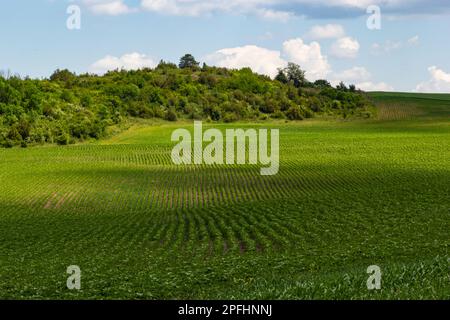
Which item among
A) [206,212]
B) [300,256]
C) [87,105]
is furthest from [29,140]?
[300,256]

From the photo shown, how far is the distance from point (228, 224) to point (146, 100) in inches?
3948

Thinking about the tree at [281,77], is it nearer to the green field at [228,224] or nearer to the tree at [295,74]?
the tree at [295,74]

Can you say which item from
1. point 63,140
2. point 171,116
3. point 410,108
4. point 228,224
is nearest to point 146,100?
point 171,116

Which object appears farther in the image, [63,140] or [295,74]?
[295,74]

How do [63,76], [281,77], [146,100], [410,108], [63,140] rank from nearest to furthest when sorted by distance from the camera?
[63,140], [410,108], [146,100], [63,76], [281,77]

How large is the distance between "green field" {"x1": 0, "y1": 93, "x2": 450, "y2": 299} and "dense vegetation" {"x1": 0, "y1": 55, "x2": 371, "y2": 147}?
20.0 m

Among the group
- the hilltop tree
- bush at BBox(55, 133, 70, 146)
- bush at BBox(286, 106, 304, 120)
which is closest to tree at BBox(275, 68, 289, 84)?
the hilltop tree

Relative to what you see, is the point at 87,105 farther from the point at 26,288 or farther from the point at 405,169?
the point at 26,288

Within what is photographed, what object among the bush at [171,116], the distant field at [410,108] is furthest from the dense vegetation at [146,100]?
the distant field at [410,108]

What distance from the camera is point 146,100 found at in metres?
130

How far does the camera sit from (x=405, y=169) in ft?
189

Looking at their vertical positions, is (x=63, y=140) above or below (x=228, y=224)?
above

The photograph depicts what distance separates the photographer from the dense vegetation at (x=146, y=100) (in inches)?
3964

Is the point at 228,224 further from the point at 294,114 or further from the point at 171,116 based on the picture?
the point at 294,114
